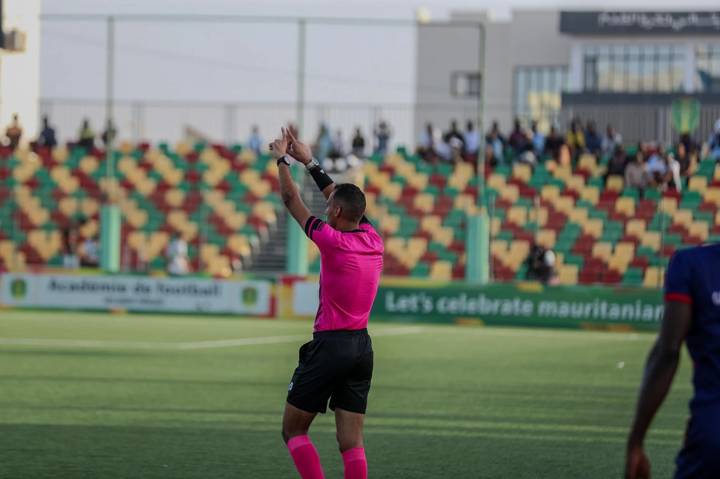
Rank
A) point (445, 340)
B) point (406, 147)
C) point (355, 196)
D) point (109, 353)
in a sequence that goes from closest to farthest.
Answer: point (355, 196)
point (109, 353)
point (445, 340)
point (406, 147)

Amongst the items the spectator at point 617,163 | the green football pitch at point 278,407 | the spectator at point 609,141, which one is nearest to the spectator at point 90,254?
the green football pitch at point 278,407

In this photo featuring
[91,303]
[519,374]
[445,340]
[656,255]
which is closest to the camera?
[519,374]

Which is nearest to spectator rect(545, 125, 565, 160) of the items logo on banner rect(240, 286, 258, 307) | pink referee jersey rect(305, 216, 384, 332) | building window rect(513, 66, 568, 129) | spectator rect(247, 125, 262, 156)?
spectator rect(247, 125, 262, 156)

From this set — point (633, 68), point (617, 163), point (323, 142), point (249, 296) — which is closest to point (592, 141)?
point (617, 163)

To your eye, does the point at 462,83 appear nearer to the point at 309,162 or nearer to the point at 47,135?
the point at 47,135

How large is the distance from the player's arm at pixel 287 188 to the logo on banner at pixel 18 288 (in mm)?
22223

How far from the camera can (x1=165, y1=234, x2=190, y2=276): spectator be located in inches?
1329

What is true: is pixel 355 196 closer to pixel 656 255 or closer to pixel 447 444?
pixel 447 444

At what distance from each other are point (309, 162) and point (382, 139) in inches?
1195

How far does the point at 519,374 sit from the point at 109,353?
20.0ft

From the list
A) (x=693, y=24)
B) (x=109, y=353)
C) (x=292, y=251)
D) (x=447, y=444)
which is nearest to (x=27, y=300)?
(x=292, y=251)

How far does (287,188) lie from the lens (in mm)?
7320

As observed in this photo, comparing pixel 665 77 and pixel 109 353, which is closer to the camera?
pixel 109 353

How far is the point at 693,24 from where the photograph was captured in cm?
6012
